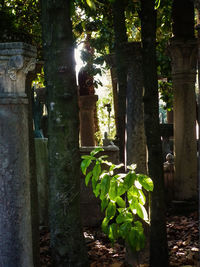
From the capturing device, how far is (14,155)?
3.25 meters

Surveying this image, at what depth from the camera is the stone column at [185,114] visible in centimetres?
625

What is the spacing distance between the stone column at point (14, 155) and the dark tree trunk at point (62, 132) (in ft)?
0.97

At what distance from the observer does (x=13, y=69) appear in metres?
3.16

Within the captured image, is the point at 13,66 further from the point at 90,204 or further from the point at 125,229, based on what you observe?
the point at 90,204

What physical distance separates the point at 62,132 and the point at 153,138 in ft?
2.98

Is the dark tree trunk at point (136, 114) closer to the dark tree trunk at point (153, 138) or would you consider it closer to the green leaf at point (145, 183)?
the dark tree trunk at point (153, 138)

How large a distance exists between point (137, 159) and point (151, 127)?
544 millimetres

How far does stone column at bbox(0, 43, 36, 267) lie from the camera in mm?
3174

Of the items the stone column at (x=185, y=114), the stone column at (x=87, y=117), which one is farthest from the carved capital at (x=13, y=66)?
the stone column at (x=87, y=117)

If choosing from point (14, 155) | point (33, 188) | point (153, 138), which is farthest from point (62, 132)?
point (153, 138)

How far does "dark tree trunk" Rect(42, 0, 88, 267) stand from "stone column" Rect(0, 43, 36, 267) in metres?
0.29

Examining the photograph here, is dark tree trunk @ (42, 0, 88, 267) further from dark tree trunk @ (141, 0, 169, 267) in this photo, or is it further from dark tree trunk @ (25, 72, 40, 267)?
dark tree trunk @ (141, 0, 169, 267)

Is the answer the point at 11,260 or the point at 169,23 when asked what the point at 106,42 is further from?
the point at 11,260

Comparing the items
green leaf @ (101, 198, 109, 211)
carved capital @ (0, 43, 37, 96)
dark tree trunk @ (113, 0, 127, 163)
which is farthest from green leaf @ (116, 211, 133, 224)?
dark tree trunk @ (113, 0, 127, 163)
